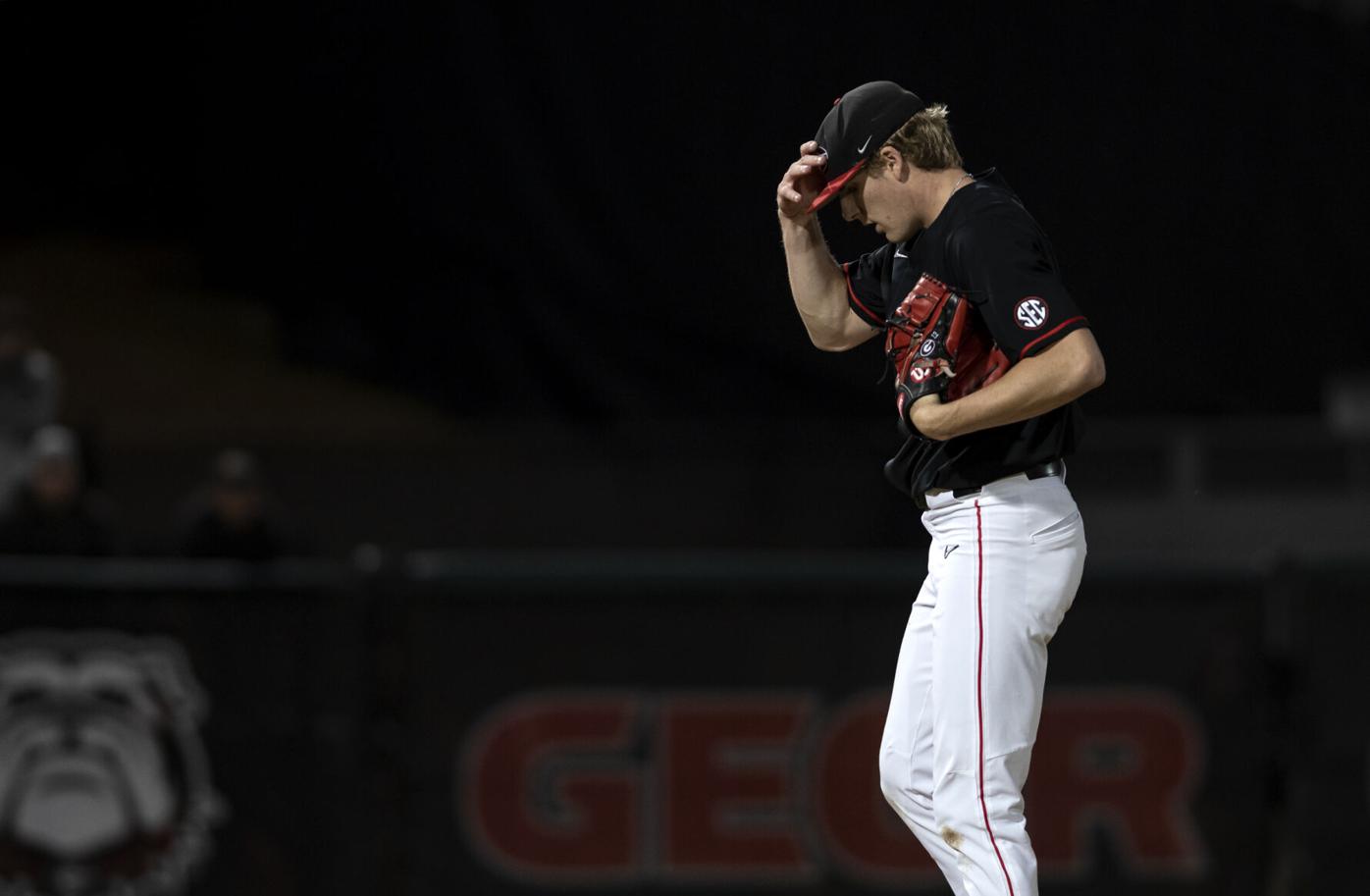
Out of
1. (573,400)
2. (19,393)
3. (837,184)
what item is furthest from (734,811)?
(19,393)

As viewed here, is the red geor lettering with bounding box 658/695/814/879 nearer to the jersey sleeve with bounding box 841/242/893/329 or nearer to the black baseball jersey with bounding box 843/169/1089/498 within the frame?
the black baseball jersey with bounding box 843/169/1089/498

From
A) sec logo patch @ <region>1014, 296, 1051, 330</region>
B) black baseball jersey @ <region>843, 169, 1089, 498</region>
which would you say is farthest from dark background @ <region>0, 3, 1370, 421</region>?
sec logo patch @ <region>1014, 296, 1051, 330</region>

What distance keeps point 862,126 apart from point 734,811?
3848mm

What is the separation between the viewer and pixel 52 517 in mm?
7445

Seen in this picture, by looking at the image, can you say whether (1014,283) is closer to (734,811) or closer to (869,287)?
(869,287)

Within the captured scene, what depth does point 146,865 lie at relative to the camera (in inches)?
266

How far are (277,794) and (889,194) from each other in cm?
420

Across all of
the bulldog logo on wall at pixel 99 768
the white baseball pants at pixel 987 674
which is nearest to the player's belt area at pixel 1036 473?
the white baseball pants at pixel 987 674

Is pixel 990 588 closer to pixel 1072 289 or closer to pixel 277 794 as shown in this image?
pixel 1072 289

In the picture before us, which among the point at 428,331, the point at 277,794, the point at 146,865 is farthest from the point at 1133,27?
the point at 428,331

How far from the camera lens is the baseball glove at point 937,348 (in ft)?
11.1

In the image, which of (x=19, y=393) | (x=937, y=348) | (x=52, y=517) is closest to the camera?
(x=937, y=348)

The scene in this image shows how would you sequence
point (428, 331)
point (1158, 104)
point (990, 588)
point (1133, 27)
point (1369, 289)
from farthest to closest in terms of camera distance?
point (428, 331), point (1369, 289), point (1158, 104), point (1133, 27), point (990, 588)

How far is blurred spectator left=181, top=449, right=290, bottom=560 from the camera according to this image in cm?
742
